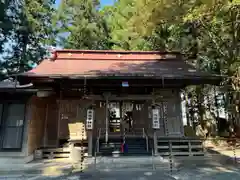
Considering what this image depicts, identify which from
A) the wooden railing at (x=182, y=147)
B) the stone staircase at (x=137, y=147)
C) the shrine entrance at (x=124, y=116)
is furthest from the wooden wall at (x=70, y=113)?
the wooden railing at (x=182, y=147)

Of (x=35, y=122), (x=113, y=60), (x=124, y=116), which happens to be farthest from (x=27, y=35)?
(x=124, y=116)

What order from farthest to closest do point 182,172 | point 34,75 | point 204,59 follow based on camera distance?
point 204,59
point 34,75
point 182,172

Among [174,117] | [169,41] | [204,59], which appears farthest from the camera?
[169,41]

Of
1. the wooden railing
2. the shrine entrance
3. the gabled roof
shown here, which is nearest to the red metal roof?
the gabled roof

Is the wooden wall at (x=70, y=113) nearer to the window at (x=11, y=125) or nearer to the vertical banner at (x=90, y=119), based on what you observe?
the vertical banner at (x=90, y=119)

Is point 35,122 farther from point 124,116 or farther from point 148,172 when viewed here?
point 148,172

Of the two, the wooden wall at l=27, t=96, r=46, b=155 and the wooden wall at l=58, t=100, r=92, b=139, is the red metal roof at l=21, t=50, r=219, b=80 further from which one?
the wooden wall at l=27, t=96, r=46, b=155

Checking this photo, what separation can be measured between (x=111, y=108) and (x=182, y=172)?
4675 millimetres

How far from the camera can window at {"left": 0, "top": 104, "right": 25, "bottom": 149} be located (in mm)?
6992

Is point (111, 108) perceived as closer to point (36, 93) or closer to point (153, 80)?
point (153, 80)

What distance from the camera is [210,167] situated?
622 centimetres

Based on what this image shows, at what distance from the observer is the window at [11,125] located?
699cm

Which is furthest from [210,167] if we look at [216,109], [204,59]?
[216,109]

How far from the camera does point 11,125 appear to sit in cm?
719
